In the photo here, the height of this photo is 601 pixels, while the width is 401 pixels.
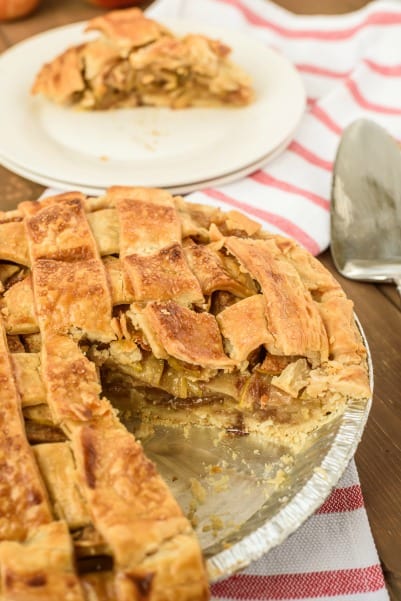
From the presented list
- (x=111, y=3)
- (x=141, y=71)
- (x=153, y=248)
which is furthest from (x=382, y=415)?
(x=111, y=3)

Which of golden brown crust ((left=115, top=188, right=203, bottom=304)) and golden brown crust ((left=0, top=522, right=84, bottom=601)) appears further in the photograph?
golden brown crust ((left=115, top=188, right=203, bottom=304))

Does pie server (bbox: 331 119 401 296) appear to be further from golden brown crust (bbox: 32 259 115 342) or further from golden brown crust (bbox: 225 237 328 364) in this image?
golden brown crust (bbox: 32 259 115 342)

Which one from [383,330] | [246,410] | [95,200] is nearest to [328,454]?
[246,410]

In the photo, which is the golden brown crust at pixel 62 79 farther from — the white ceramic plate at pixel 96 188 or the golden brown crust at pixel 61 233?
the golden brown crust at pixel 61 233

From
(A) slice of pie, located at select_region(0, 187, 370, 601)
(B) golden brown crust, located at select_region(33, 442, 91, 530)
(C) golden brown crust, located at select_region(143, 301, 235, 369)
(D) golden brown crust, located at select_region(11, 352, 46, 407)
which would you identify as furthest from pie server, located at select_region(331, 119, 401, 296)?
(B) golden brown crust, located at select_region(33, 442, 91, 530)

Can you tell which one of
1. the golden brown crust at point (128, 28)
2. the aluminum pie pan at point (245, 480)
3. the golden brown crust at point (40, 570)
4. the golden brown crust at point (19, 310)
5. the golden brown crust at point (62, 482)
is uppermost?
the golden brown crust at point (128, 28)

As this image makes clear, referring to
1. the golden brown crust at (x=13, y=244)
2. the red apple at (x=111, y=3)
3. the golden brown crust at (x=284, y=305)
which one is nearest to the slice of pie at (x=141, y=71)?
the red apple at (x=111, y=3)
